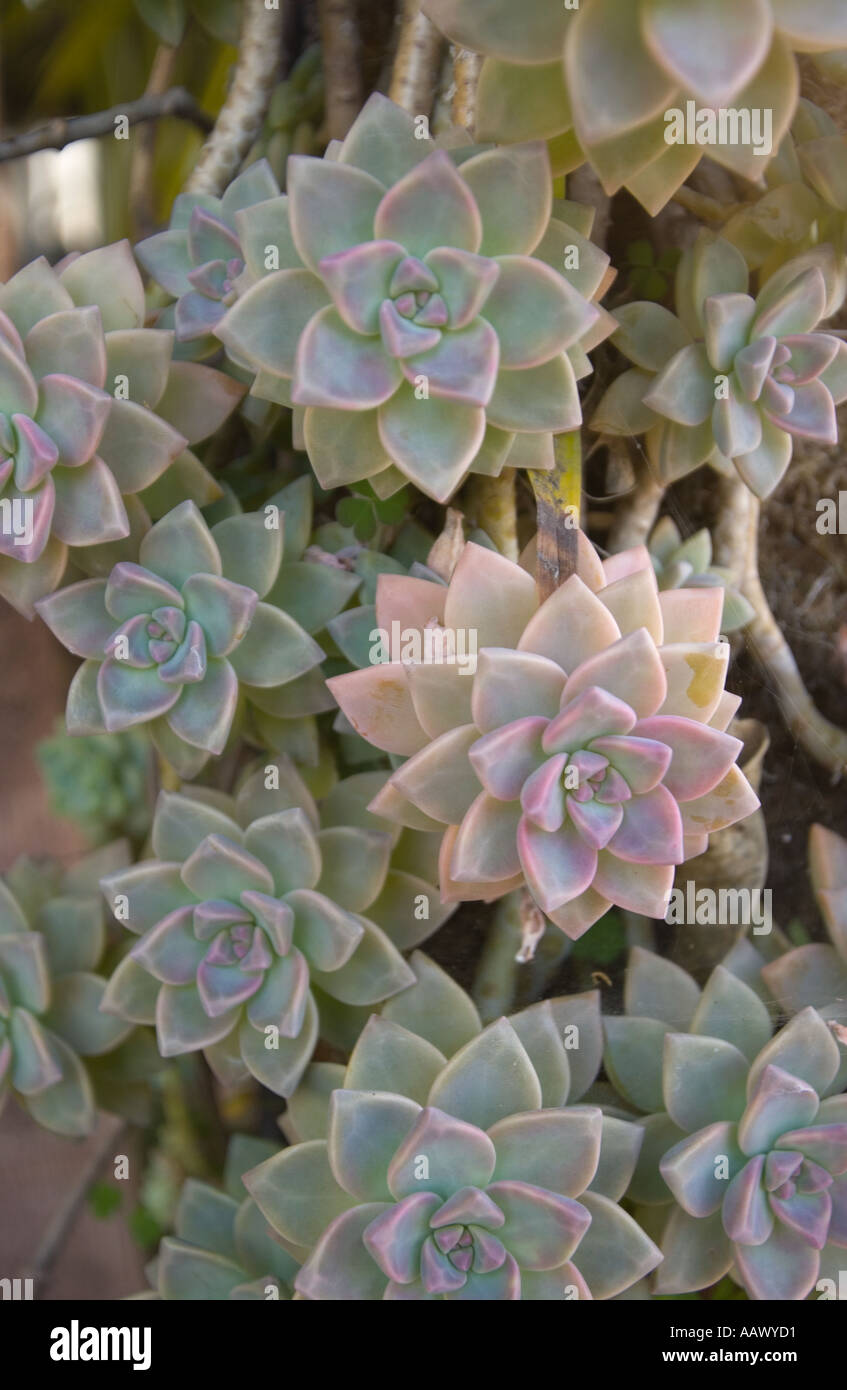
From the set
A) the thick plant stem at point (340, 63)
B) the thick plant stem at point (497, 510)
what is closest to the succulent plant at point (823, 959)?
the thick plant stem at point (497, 510)

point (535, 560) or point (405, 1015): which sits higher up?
point (535, 560)

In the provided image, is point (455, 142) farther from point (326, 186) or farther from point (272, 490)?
point (272, 490)

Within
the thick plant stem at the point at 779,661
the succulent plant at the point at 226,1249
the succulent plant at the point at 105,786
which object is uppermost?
the thick plant stem at the point at 779,661

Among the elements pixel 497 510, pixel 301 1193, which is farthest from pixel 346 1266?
pixel 497 510

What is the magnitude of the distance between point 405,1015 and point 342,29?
0.48 meters

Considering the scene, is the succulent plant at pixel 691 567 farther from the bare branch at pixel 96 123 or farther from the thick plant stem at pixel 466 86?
the bare branch at pixel 96 123

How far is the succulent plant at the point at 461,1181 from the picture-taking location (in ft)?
1.48

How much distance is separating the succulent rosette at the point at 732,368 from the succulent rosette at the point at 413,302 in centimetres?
6

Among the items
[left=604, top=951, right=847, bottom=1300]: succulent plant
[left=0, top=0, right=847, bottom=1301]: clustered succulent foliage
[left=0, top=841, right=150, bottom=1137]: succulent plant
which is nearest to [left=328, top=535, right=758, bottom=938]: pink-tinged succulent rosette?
[left=0, top=0, right=847, bottom=1301]: clustered succulent foliage

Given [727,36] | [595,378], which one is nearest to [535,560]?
[595,378]

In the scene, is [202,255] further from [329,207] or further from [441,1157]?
[441,1157]

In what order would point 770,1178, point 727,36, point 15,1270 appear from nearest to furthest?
1. point 727,36
2. point 770,1178
3. point 15,1270

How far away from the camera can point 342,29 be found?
1.67 feet

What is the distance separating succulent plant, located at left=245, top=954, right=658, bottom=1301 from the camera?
45 cm
